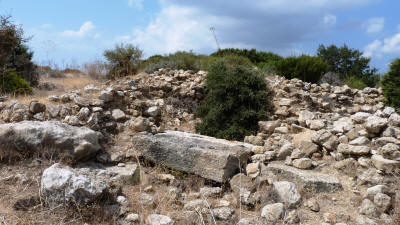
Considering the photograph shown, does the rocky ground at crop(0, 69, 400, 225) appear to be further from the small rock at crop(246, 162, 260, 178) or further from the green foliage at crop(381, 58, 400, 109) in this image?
the green foliage at crop(381, 58, 400, 109)

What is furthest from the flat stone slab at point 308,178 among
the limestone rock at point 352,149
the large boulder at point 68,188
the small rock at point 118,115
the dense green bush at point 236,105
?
the small rock at point 118,115

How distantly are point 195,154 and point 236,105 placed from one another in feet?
8.32

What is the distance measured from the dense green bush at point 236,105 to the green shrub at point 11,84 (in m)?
5.34

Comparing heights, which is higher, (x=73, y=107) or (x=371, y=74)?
(x=371, y=74)

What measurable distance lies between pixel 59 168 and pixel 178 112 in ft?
14.7

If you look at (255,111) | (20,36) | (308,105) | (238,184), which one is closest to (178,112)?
(255,111)

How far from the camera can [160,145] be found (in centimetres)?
524

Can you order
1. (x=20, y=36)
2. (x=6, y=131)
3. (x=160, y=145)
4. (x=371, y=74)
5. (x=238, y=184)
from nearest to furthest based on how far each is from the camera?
(x=238, y=184) → (x=6, y=131) → (x=160, y=145) → (x=20, y=36) → (x=371, y=74)

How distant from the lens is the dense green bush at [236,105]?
6.98m

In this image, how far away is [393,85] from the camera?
24.4ft

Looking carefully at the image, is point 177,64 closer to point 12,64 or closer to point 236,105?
point 236,105

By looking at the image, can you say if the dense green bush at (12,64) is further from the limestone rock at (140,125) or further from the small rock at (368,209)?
the small rock at (368,209)

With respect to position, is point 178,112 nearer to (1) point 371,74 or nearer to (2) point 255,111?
(2) point 255,111

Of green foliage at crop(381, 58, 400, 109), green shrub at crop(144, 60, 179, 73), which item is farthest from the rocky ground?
green shrub at crop(144, 60, 179, 73)
